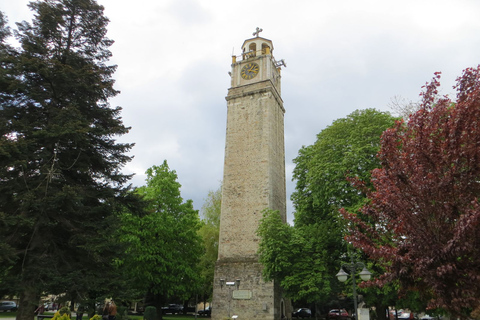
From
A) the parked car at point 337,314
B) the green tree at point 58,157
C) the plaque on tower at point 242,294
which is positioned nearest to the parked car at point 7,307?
the plaque on tower at point 242,294

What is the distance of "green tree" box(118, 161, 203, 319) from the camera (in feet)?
71.5

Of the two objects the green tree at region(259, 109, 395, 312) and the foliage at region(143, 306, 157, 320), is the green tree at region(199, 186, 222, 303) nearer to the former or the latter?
the foliage at region(143, 306, 157, 320)

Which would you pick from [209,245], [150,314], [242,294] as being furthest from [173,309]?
[150,314]

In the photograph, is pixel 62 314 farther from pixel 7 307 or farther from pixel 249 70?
pixel 7 307

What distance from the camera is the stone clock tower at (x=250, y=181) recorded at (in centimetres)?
2203

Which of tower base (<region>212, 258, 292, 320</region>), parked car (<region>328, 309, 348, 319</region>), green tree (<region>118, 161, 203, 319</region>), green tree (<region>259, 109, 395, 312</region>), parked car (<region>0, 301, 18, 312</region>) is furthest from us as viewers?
parked car (<region>328, 309, 348, 319</region>)

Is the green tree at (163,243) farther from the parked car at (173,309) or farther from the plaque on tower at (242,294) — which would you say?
the parked car at (173,309)

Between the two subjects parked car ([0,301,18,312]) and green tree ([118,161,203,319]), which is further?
parked car ([0,301,18,312])

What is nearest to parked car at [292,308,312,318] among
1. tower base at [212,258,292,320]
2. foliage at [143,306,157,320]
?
tower base at [212,258,292,320]

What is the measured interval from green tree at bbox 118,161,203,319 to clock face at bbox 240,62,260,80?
30.9ft

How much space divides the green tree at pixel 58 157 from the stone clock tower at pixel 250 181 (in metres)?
11.2

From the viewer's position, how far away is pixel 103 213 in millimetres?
12789

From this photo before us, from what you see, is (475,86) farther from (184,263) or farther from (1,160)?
(184,263)

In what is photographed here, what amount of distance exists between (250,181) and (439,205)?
18611 mm
